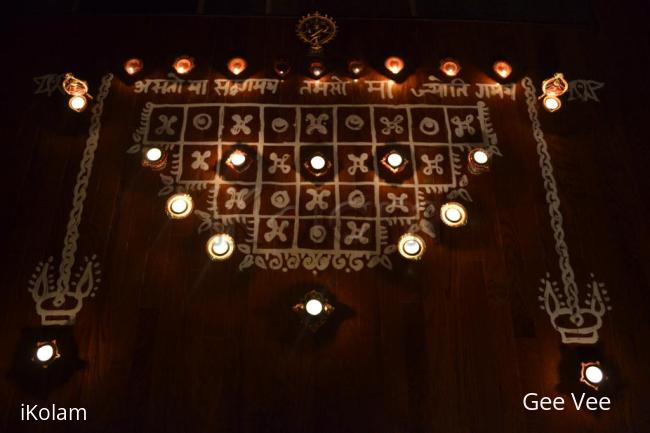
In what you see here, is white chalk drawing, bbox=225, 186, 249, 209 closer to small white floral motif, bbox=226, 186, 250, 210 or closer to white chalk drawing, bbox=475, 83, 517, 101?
small white floral motif, bbox=226, 186, 250, 210

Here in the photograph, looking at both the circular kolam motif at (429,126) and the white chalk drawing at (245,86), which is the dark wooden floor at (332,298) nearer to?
the white chalk drawing at (245,86)

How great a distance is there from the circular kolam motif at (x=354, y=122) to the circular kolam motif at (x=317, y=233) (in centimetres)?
61

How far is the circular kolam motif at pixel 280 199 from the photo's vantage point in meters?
2.20

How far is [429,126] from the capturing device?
239 cm

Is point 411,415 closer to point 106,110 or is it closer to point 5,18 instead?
point 106,110

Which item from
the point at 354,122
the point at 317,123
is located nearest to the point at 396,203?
the point at 354,122

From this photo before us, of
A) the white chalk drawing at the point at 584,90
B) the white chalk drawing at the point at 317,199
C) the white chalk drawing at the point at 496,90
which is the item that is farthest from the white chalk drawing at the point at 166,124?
the white chalk drawing at the point at 584,90

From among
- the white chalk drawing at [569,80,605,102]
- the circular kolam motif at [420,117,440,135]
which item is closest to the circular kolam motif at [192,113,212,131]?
the circular kolam motif at [420,117,440,135]

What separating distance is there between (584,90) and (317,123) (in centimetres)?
156

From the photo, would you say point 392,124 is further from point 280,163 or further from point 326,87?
point 280,163

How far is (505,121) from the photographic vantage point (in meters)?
2.41

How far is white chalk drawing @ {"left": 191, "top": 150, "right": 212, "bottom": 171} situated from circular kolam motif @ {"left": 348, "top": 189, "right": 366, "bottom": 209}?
2.51ft

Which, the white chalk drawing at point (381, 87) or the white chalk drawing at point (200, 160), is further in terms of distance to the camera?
the white chalk drawing at point (381, 87)

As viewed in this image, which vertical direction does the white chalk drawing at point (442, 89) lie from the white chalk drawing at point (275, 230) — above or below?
above
